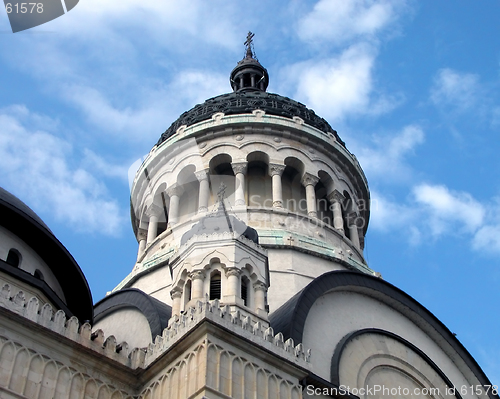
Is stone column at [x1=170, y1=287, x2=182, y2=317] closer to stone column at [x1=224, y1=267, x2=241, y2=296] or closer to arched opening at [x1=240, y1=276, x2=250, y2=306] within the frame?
stone column at [x1=224, y1=267, x2=241, y2=296]

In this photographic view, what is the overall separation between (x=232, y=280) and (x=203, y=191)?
1018 centimetres

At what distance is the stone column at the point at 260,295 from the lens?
19.9 meters

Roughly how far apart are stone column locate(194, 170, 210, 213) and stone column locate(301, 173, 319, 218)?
12.4 ft

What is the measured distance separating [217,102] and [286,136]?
13.5ft

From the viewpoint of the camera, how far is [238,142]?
101ft

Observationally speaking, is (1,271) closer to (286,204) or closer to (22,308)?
(22,308)

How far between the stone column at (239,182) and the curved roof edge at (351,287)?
252 inches

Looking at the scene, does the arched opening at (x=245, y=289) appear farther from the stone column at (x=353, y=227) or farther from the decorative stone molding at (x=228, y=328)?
the stone column at (x=353, y=227)

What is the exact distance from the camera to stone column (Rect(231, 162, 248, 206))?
95.1 ft

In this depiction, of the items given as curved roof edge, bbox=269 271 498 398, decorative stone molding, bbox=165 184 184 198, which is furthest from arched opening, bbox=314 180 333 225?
curved roof edge, bbox=269 271 498 398

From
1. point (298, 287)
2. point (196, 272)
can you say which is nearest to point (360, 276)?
point (298, 287)

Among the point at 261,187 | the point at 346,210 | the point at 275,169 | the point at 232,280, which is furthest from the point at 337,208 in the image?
the point at 232,280

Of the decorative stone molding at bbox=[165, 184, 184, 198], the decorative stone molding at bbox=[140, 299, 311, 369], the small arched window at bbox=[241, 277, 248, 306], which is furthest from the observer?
the decorative stone molding at bbox=[165, 184, 184, 198]

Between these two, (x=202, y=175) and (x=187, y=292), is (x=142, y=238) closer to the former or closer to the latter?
(x=202, y=175)
